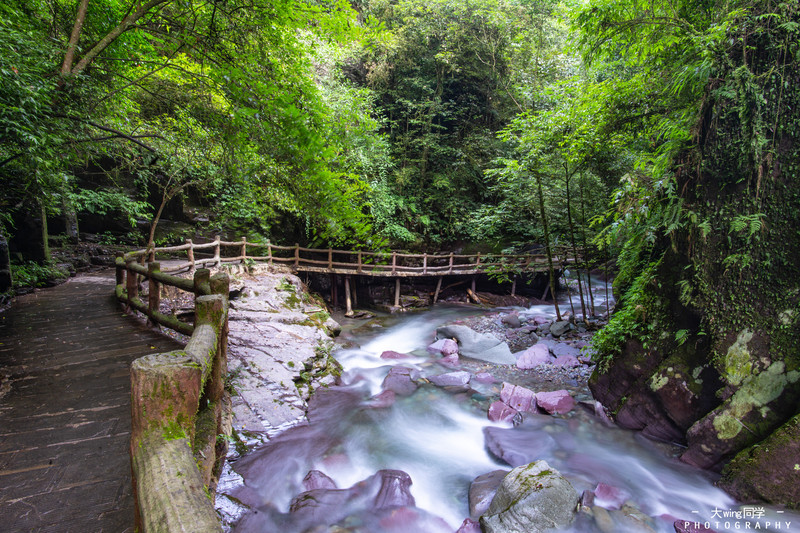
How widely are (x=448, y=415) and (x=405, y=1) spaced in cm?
1835

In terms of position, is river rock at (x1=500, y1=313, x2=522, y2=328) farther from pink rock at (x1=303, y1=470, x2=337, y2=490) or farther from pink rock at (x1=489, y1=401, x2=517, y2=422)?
pink rock at (x1=303, y1=470, x2=337, y2=490)

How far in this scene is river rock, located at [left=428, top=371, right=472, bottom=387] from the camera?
21.4ft

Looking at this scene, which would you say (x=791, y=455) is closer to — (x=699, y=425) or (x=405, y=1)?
(x=699, y=425)

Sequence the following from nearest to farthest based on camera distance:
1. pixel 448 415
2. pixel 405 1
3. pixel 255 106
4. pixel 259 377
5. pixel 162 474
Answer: pixel 162 474, pixel 255 106, pixel 259 377, pixel 448 415, pixel 405 1

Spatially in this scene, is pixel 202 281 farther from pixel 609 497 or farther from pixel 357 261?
pixel 357 261

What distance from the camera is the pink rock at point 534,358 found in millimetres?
7280

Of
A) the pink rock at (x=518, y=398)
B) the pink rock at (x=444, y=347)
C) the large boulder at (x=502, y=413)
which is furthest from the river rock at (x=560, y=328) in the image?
the large boulder at (x=502, y=413)

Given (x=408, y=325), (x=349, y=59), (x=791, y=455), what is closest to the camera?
(x=791, y=455)

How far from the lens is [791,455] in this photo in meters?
3.24

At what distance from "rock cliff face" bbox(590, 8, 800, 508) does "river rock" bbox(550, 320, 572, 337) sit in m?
4.41

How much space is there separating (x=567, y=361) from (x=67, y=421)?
7.40 meters


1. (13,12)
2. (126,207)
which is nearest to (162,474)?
(13,12)

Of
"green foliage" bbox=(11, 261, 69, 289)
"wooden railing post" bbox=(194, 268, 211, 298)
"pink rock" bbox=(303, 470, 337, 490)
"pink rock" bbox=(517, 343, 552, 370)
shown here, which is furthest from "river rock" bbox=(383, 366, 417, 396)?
"green foliage" bbox=(11, 261, 69, 289)

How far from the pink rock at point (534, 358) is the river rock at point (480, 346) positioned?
274 millimetres
